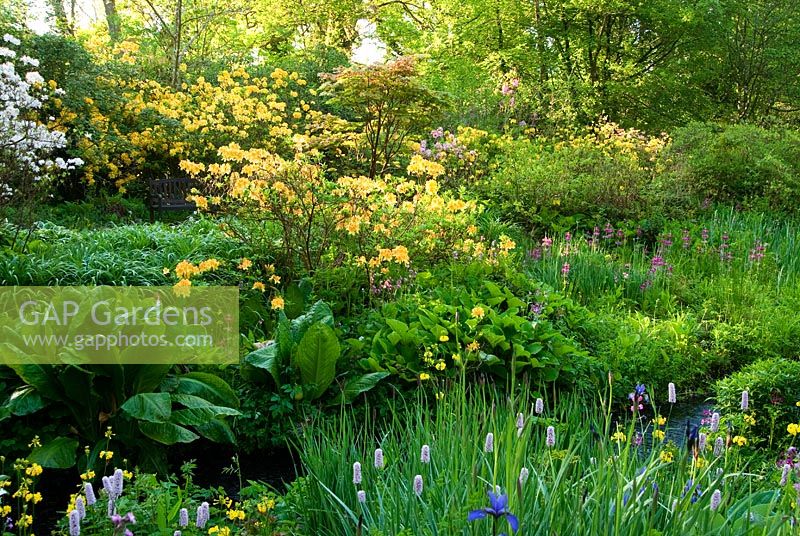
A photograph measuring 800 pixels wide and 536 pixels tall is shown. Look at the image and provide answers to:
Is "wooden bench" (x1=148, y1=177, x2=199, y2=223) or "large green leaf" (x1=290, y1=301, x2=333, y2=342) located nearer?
"large green leaf" (x1=290, y1=301, x2=333, y2=342)

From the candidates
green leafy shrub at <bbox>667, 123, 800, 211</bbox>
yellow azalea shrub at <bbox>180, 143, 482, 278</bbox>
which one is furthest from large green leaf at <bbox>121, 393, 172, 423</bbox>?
green leafy shrub at <bbox>667, 123, 800, 211</bbox>

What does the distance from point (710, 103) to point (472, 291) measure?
13.2 meters

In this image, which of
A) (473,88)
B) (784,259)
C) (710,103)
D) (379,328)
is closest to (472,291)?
(379,328)

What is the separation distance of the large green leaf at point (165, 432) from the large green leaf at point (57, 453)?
0.31 meters

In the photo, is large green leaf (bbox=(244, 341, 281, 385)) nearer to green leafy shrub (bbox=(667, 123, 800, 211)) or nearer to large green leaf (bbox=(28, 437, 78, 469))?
large green leaf (bbox=(28, 437, 78, 469))

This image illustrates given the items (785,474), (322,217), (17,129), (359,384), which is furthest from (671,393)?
(17,129)

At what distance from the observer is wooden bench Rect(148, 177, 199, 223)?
9.14 metres

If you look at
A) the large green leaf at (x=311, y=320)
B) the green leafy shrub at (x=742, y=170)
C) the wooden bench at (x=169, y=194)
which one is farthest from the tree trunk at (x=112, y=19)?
the large green leaf at (x=311, y=320)

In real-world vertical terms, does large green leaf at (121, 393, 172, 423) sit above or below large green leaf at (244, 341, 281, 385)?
below

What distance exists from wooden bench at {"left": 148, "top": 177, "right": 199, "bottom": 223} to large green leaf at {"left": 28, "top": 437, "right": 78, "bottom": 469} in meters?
5.76

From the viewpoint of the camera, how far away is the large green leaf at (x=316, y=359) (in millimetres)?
3879

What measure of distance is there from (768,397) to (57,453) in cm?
353

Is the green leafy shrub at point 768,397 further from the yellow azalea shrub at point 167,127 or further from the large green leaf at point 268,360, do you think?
the yellow azalea shrub at point 167,127

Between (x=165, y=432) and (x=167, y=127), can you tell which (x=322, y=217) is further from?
(x=167, y=127)
